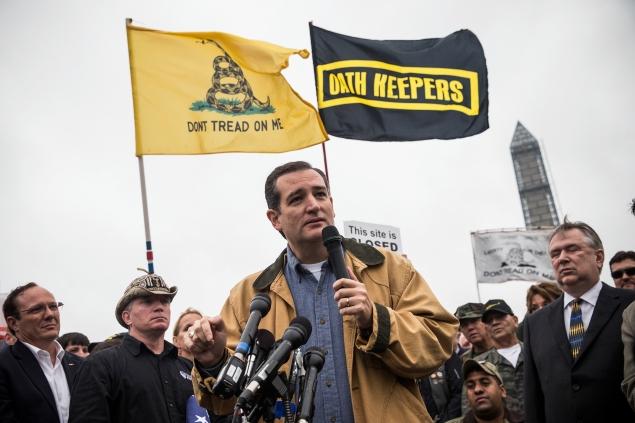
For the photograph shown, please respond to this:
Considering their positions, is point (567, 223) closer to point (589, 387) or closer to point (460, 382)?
point (589, 387)

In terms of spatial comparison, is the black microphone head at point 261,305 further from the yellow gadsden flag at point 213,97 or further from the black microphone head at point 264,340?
the yellow gadsden flag at point 213,97

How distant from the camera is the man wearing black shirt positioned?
164 inches

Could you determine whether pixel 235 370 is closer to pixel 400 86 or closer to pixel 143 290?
pixel 143 290

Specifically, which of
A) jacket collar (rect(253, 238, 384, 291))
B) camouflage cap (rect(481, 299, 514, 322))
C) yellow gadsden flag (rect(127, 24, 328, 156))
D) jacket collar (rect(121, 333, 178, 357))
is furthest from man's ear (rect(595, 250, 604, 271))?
yellow gadsden flag (rect(127, 24, 328, 156))

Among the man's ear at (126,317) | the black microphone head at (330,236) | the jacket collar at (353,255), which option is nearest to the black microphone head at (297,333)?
the black microphone head at (330,236)

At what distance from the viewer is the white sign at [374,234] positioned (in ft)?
26.0

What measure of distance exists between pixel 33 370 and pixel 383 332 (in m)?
3.49

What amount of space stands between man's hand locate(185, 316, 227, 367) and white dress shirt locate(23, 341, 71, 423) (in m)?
2.82

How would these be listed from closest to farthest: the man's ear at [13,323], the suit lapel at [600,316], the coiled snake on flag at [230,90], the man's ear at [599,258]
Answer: the suit lapel at [600,316] < the man's ear at [599,258] < the man's ear at [13,323] < the coiled snake on flag at [230,90]

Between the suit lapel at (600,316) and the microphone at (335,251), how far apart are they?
2.60m

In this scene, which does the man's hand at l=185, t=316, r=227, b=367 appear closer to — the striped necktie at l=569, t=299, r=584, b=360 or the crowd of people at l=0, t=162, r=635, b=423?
the crowd of people at l=0, t=162, r=635, b=423

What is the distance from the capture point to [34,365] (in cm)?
484

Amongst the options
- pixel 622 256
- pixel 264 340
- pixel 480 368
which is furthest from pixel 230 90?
pixel 264 340

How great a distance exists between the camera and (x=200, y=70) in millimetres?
8867
